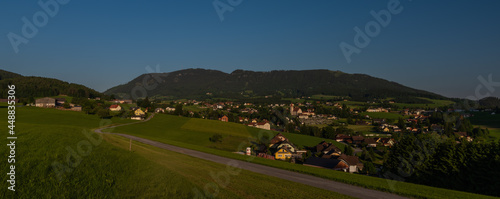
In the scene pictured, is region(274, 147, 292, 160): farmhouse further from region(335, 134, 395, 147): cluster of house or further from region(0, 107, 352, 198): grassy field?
region(0, 107, 352, 198): grassy field

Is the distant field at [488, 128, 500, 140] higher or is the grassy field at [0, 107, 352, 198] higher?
the grassy field at [0, 107, 352, 198]

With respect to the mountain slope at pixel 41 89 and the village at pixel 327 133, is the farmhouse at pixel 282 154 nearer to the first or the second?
the village at pixel 327 133

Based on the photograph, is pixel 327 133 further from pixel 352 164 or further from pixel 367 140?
pixel 352 164

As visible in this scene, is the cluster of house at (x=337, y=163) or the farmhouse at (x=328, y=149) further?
the farmhouse at (x=328, y=149)

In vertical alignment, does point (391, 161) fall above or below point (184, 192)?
below

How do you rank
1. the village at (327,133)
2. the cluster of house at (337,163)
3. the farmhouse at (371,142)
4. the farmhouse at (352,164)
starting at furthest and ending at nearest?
the farmhouse at (371,142)
the village at (327,133)
the farmhouse at (352,164)
the cluster of house at (337,163)

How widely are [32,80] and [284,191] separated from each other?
565 feet

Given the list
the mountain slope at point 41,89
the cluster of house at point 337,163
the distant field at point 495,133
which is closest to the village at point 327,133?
the cluster of house at point 337,163

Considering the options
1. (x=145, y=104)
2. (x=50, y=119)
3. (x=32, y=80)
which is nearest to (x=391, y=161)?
(x=50, y=119)

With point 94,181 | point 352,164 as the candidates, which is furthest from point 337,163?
point 94,181

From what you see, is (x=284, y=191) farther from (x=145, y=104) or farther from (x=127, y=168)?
(x=145, y=104)

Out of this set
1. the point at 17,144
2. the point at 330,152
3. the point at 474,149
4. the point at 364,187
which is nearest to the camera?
the point at 17,144

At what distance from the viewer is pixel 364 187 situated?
17.7 meters

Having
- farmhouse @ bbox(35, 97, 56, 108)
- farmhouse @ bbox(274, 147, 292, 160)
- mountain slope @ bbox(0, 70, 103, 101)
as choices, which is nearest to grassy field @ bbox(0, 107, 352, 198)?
farmhouse @ bbox(274, 147, 292, 160)
